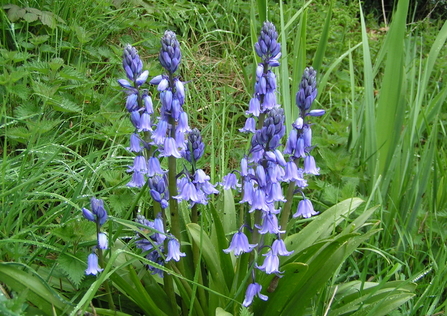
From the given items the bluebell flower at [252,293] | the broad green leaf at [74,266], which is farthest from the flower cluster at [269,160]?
the broad green leaf at [74,266]

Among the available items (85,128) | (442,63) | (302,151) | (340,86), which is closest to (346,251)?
(302,151)

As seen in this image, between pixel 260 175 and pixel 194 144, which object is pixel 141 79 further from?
pixel 260 175

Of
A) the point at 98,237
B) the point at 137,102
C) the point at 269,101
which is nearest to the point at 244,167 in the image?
the point at 269,101

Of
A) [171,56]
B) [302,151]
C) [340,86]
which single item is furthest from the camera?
[340,86]

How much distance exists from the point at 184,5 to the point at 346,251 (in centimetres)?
415

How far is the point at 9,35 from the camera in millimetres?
4738

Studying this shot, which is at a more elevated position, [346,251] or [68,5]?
[68,5]

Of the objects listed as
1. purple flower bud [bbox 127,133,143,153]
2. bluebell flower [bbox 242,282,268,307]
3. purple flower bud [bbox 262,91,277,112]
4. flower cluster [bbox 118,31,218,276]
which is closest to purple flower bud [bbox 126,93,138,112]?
flower cluster [bbox 118,31,218,276]

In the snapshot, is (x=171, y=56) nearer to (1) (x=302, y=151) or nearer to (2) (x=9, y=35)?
(1) (x=302, y=151)

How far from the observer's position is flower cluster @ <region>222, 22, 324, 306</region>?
2154 millimetres

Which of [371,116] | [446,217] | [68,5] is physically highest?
[68,5]

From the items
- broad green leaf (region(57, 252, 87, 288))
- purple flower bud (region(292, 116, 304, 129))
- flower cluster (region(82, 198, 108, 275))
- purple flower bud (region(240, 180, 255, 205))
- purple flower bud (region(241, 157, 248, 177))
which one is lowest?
broad green leaf (region(57, 252, 87, 288))

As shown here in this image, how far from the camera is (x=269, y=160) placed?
215cm

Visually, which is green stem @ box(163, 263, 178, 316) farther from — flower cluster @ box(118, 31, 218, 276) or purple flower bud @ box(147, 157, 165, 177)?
purple flower bud @ box(147, 157, 165, 177)
